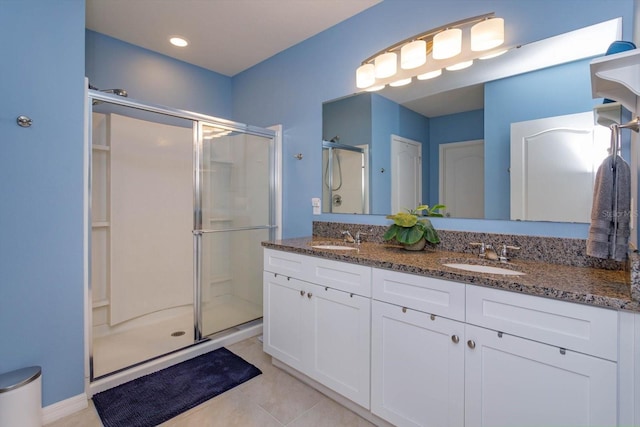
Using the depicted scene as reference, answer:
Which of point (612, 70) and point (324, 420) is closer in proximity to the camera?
point (612, 70)

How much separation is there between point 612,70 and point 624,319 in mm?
789

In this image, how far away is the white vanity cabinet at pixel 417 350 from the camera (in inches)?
50.1

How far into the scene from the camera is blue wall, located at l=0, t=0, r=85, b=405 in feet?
5.03

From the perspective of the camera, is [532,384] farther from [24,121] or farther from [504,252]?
[24,121]

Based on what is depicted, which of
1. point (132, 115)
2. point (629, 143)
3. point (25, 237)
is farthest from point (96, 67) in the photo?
point (629, 143)

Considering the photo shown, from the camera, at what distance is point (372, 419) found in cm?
162

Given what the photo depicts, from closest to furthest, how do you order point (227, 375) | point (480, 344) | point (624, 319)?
point (624, 319) → point (480, 344) → point (227, 375)

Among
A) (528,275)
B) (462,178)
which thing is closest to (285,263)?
(462,178)

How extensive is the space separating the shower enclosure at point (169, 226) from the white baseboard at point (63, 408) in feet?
1.83

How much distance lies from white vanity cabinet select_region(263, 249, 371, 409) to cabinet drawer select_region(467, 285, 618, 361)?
54 centimetres

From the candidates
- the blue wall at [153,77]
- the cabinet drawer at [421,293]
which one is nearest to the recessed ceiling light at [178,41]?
the blue wall at [153,77]

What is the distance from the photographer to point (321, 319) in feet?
5.89

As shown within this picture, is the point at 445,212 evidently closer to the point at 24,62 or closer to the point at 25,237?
the point at 25,237

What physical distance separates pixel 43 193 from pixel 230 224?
1270 mm
